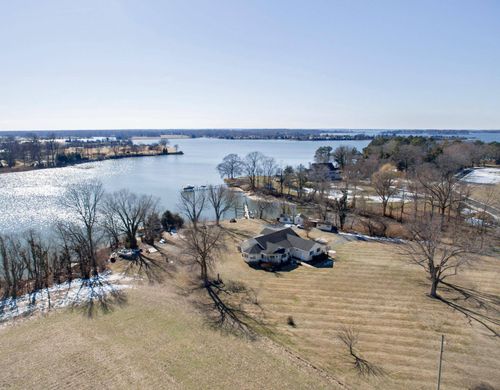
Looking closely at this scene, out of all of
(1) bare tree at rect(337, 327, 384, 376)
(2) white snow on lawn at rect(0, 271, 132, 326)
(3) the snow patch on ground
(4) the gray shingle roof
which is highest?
(4) the gray shingle roof

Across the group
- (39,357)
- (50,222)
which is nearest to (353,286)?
(39,357)

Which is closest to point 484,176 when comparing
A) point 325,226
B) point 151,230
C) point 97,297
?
point 325,226

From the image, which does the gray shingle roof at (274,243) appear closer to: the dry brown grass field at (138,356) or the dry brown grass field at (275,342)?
the dry brown grass field at (275,342)

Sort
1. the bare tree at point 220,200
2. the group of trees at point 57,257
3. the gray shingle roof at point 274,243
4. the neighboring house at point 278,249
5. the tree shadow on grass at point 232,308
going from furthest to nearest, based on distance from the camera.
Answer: the bare tree at point 220,200, the gray shingle roof at point 274,243, the neighboring house at point 278,249, the group of trees at point 57,257, the tree shadow on grass at point 232,308

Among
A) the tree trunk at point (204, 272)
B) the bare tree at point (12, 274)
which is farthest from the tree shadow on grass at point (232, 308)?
the bare tree at point (12, 274)

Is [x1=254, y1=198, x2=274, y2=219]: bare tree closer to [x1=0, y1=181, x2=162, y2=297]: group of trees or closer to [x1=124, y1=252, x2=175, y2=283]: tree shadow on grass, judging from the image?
[x1=0, y1=181, x2=162, y2=297]: group of trees

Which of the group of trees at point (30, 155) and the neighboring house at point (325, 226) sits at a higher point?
the group of trees at point (30, 155)

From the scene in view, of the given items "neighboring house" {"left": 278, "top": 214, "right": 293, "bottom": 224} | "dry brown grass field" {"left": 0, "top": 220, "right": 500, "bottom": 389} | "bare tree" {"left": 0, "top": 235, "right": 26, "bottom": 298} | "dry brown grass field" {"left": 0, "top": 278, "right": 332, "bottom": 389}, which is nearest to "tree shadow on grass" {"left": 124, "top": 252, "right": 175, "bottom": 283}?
"dry brown grass field" {"left": 0, "top": 220, "right": 500, "bottom": 389}
